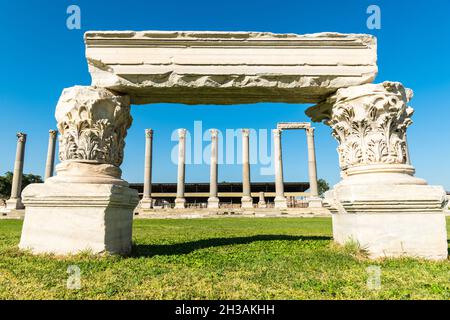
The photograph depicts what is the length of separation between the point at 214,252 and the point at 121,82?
4.43 meters

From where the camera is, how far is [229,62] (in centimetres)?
676

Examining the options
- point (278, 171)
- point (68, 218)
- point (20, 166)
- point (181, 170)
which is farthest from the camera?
point (181, 170)

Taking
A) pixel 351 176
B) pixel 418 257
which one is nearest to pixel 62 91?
pixel 351 176

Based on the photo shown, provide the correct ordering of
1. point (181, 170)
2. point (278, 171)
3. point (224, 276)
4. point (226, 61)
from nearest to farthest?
point (224, 276), point (226, 61), point (278, 171), point (181, 170)

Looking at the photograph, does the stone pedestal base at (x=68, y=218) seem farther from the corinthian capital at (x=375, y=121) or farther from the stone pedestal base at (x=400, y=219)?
the corinthian capital at (x=375, y=121)

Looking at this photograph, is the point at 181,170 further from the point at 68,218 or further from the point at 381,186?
the point at 381,186

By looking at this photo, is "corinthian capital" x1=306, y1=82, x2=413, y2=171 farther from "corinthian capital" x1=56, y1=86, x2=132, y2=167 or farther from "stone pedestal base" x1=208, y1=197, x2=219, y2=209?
"stone pedestal base" x1=208, y1=197, x2=219, y2=209

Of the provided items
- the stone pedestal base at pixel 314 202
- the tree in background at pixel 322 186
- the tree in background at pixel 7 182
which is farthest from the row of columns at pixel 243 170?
the tree in background at pixel 322 186

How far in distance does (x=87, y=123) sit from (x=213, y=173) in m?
32.4

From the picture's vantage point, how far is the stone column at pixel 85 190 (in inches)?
226

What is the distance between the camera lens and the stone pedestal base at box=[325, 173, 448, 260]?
5.69 meters

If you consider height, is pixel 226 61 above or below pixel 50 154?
below

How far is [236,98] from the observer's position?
7.45 m

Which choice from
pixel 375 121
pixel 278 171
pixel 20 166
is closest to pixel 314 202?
pixel 278 171
